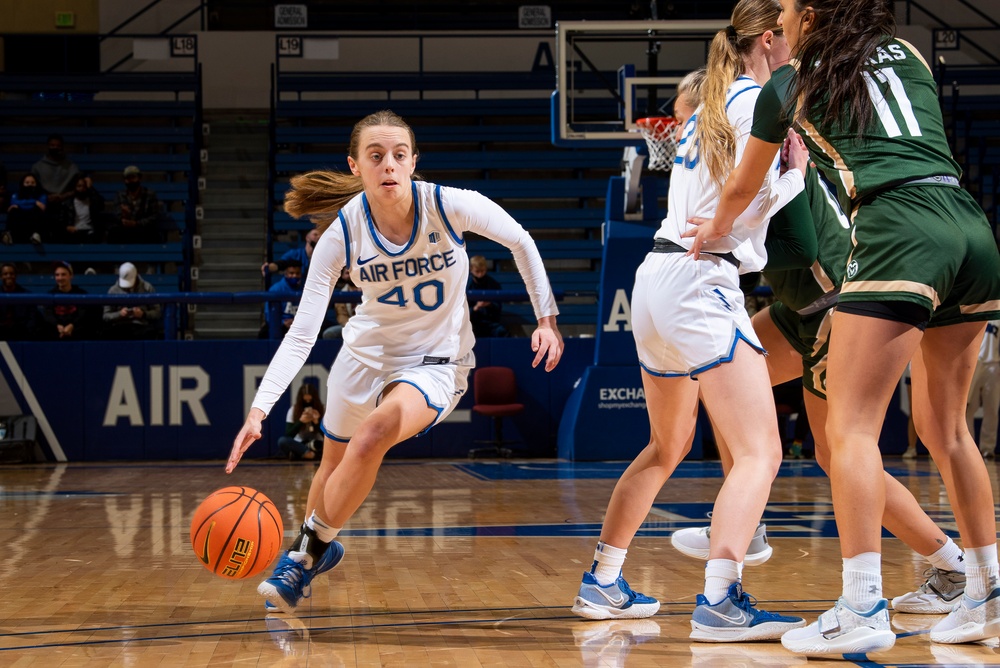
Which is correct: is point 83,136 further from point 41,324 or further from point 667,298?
point 667,298

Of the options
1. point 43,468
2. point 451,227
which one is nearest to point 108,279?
point 43,468

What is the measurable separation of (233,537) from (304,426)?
7.30 meters

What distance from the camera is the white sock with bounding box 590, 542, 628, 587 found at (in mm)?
3734

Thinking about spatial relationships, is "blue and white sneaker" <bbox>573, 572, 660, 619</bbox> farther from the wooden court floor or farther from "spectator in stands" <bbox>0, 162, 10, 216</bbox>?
"spectator in stands" <bbox>0, 162, 10, 216</bbox>

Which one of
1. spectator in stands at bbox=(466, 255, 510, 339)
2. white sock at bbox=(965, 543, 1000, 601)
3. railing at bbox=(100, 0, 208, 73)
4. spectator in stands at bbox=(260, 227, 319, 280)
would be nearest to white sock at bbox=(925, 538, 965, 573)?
white sock at bbox=(965, 543, 1000, 601)

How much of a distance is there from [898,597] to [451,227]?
2055 millimetres

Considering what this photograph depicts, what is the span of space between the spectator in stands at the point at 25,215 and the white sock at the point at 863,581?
13.5m

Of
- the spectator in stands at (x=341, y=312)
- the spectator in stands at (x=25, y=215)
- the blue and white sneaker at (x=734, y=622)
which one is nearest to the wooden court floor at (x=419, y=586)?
the blue and white sneaker at (x=734, y=622)

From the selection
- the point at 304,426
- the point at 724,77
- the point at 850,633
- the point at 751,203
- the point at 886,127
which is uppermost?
the point at 724,77

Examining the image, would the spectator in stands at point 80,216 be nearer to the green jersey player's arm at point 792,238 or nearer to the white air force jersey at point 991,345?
the white air force jersey at point 991,345

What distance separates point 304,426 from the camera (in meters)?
11.0

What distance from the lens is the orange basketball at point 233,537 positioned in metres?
3.82

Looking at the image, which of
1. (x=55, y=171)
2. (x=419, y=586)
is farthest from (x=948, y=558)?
(x=55, y=171)

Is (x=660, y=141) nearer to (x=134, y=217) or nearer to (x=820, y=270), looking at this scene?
(x=820, y=270)
